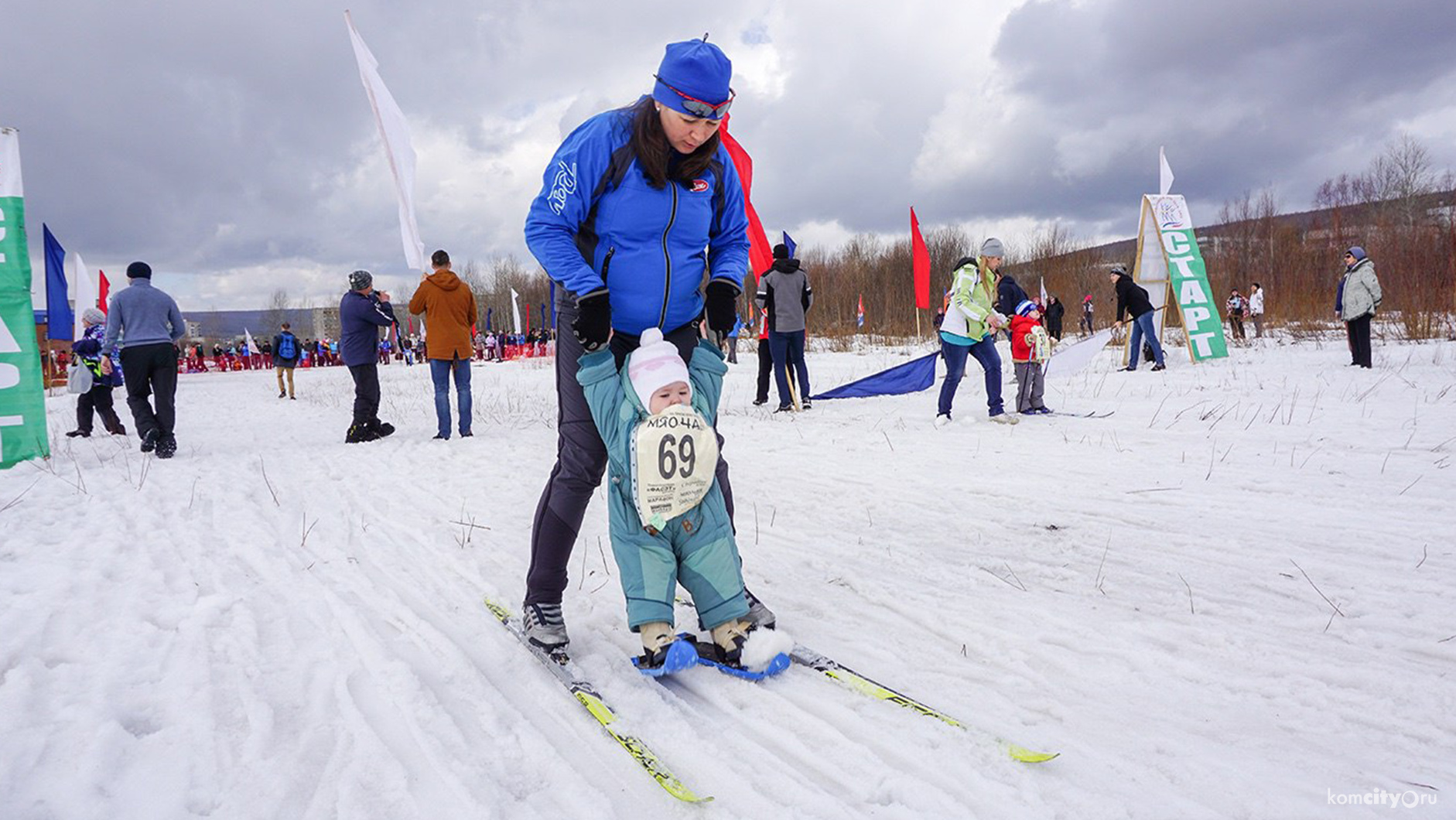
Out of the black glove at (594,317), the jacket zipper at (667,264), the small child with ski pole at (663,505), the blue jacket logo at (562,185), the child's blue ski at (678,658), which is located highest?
the blue jacket logo at (562,185)

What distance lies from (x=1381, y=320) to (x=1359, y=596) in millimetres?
16964

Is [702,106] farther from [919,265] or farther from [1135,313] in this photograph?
[919,265]

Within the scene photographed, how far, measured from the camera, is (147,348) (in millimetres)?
7152

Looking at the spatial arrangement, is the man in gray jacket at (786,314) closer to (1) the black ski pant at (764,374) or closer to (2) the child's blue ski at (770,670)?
(1) the black ski pant at (764,374)

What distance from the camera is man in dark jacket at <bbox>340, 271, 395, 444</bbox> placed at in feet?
26.9

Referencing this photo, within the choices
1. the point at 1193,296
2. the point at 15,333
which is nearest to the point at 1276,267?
the point at 1193,296

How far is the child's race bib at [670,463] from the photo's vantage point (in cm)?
229

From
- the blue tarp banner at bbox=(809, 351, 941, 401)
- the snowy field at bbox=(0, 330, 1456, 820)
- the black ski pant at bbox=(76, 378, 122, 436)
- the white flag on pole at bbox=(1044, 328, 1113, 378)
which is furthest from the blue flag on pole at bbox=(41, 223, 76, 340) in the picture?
the white flag on pole at bbox=(1044, 328, 1113, 378)

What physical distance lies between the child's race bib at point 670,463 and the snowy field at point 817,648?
1.94ft

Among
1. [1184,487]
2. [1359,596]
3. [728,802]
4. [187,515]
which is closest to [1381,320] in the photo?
[1184,487]

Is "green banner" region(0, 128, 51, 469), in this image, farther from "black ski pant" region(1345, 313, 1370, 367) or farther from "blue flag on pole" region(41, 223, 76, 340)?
"black ski pant" region(1345, 313, 1370, 367)

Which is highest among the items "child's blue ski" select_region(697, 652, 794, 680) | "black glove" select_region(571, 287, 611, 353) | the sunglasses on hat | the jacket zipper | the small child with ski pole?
the sunglasses on hat

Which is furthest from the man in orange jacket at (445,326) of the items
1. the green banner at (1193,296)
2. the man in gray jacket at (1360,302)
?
the man in gray jacket at (1360,302)

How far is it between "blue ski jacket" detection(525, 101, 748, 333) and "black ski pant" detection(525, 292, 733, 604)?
0.15 m
